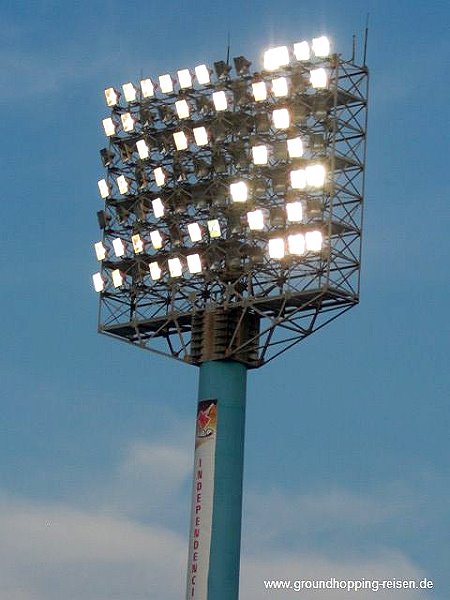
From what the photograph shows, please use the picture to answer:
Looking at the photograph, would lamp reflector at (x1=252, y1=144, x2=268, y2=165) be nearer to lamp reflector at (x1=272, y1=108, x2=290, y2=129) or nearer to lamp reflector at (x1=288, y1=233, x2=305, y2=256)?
lamp reflector at (x1=272, y1=108, x2=290, y2=129)

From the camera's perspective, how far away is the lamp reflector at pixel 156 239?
10646 centimetres

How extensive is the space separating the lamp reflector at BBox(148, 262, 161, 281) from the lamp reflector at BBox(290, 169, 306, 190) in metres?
9.65

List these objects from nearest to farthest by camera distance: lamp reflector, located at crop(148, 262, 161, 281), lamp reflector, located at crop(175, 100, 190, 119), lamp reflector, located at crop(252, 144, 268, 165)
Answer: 1. lamp reflector, located at crop(252, 144, 268, 165)
2. lamp reflector, located at crop(148, 262, 161, 281)
3. lamp reflector, located at crop(175, 100, 190, 119)

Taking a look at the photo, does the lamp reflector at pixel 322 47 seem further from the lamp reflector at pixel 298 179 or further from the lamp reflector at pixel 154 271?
the lamp reflector at pixel 154 271

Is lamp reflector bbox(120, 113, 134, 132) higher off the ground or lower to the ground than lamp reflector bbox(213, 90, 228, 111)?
higher

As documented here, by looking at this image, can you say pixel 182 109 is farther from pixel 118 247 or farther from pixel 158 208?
pixel 118 247

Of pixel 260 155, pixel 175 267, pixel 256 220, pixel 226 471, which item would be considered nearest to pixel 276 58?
pixel 260 155

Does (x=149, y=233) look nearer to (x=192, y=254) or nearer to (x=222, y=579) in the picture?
(x=192, y=254)

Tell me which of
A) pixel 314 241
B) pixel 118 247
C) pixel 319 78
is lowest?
pixel 314 241

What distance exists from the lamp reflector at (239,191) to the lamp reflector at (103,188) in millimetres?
10010

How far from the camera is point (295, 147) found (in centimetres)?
10125

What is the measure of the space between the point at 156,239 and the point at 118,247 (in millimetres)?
2831

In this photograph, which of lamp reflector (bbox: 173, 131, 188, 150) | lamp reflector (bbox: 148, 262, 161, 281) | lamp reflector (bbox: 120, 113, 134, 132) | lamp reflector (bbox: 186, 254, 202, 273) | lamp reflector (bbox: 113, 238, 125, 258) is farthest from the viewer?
lamp reflector (bbox: 120, 113, 134, 132)

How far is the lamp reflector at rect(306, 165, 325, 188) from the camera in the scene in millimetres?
100000
